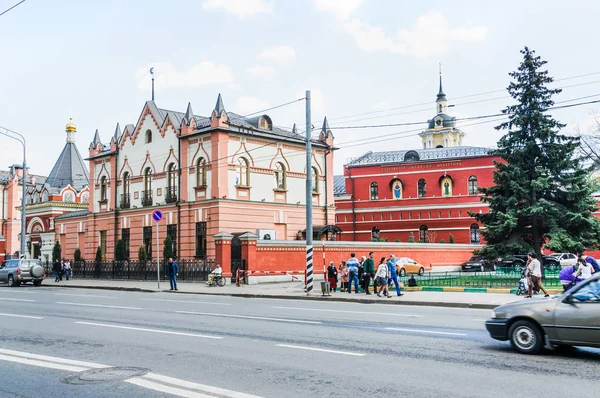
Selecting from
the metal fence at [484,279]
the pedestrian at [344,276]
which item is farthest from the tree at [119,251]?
the metal fence at [484,279]

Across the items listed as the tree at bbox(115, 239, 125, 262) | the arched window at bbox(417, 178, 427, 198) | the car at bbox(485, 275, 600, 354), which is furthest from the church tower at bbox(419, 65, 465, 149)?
the car at bbox(485, 275, 600, 354)

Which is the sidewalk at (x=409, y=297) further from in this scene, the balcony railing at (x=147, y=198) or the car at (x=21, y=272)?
the balcony railing at (x=147, y=198)

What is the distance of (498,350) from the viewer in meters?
Answer: 10.1

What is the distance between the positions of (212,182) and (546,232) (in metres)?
19.8

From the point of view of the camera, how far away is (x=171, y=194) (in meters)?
41.5

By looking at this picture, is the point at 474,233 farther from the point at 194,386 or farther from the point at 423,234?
the point at 194,386

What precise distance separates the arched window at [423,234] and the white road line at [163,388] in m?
50.1

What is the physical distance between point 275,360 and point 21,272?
102 feet

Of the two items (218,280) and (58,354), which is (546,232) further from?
(58,354)

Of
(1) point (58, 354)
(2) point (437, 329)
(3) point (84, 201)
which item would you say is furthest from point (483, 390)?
(3) point (84, 201)

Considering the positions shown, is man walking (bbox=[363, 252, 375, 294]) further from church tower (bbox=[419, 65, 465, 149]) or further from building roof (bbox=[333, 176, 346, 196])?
church tower (bbox=[419, 65, 465, 149])

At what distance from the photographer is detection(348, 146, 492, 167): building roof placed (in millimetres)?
55469

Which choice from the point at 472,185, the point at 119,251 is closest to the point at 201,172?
the point at 119,251

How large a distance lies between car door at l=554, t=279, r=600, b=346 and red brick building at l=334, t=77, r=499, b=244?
45238 millimetres
